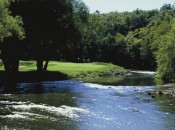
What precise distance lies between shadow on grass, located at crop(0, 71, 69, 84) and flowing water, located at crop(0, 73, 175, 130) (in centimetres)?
1148

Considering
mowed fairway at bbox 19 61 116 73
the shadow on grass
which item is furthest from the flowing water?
mowed fairway at bbox 19 61 116 73

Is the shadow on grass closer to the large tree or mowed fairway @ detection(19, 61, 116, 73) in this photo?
the large tree

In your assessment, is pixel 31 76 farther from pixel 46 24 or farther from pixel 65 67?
pixel 65 67

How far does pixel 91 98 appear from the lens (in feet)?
170

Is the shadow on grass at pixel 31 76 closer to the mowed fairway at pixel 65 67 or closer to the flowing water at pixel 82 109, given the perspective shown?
the mowed fairway at pixel 65 67

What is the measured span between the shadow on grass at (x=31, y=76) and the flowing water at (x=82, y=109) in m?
11.5

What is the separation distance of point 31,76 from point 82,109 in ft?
117

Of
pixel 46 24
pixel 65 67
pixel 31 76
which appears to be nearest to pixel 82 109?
pixel 31 76

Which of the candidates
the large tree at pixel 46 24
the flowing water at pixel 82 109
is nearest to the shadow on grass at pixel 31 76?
the large tree at pixel 46 24

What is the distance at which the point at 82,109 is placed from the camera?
140ft

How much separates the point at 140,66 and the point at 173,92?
90871mm

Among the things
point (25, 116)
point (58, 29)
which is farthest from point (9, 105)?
point (58, 29)

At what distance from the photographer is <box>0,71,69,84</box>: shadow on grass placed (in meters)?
71.4

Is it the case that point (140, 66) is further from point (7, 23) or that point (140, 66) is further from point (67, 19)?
point (7, 23)
